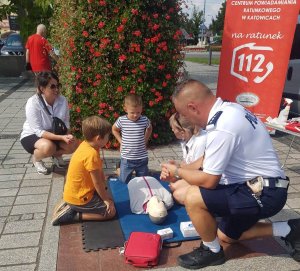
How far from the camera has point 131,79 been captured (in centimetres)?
531

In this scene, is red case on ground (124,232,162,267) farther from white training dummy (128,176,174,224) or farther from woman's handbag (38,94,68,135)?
woman's handbag (38,94,68,135)

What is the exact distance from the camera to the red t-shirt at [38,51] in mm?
9489

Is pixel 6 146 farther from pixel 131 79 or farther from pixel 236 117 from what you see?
pixel 236 117

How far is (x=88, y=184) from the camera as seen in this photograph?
10.7 feet

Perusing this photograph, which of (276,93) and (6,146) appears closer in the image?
(6,146)

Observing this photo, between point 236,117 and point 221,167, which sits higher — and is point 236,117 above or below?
above

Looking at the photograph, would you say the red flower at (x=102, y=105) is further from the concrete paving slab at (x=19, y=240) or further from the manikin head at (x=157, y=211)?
the concrete paving slab at (x=19, y=240)

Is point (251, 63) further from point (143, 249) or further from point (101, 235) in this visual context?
point (143, 249)

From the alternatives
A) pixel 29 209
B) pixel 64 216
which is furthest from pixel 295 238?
pixel 29 209

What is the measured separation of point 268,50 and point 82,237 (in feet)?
14.7

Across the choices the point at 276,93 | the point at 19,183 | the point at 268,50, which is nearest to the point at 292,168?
the point at 276,93

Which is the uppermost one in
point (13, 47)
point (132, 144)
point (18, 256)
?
point (132, 144)

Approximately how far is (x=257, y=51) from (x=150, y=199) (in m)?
3.74

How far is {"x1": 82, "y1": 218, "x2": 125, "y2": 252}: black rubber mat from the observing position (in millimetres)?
2961
